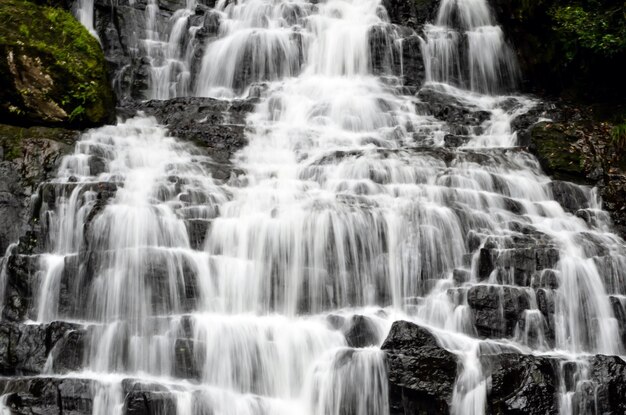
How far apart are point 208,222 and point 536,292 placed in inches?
195

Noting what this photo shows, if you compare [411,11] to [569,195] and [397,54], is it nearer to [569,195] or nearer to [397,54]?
[397,54]

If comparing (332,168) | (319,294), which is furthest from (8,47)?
(319,294)

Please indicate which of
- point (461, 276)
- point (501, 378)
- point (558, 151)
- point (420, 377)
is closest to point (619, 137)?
point (558, 151)

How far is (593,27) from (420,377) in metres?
10.3

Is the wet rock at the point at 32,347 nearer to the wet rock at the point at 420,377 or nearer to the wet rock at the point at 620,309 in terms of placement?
the wet rock at the point at 420,377

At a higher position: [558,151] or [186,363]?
[558,151]

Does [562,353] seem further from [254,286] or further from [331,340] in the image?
[254,286]

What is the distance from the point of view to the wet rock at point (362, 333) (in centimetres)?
918

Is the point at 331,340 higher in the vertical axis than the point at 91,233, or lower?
lower

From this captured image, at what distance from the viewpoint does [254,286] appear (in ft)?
32.9

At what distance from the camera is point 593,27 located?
591 inches

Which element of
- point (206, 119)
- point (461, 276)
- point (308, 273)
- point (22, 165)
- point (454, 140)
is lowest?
point (461, 276)

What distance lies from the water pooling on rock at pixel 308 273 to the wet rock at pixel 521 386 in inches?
2.9

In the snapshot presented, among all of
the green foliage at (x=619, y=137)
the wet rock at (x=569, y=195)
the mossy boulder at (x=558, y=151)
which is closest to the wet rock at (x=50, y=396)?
the wet rock at (x=569, y=195)
